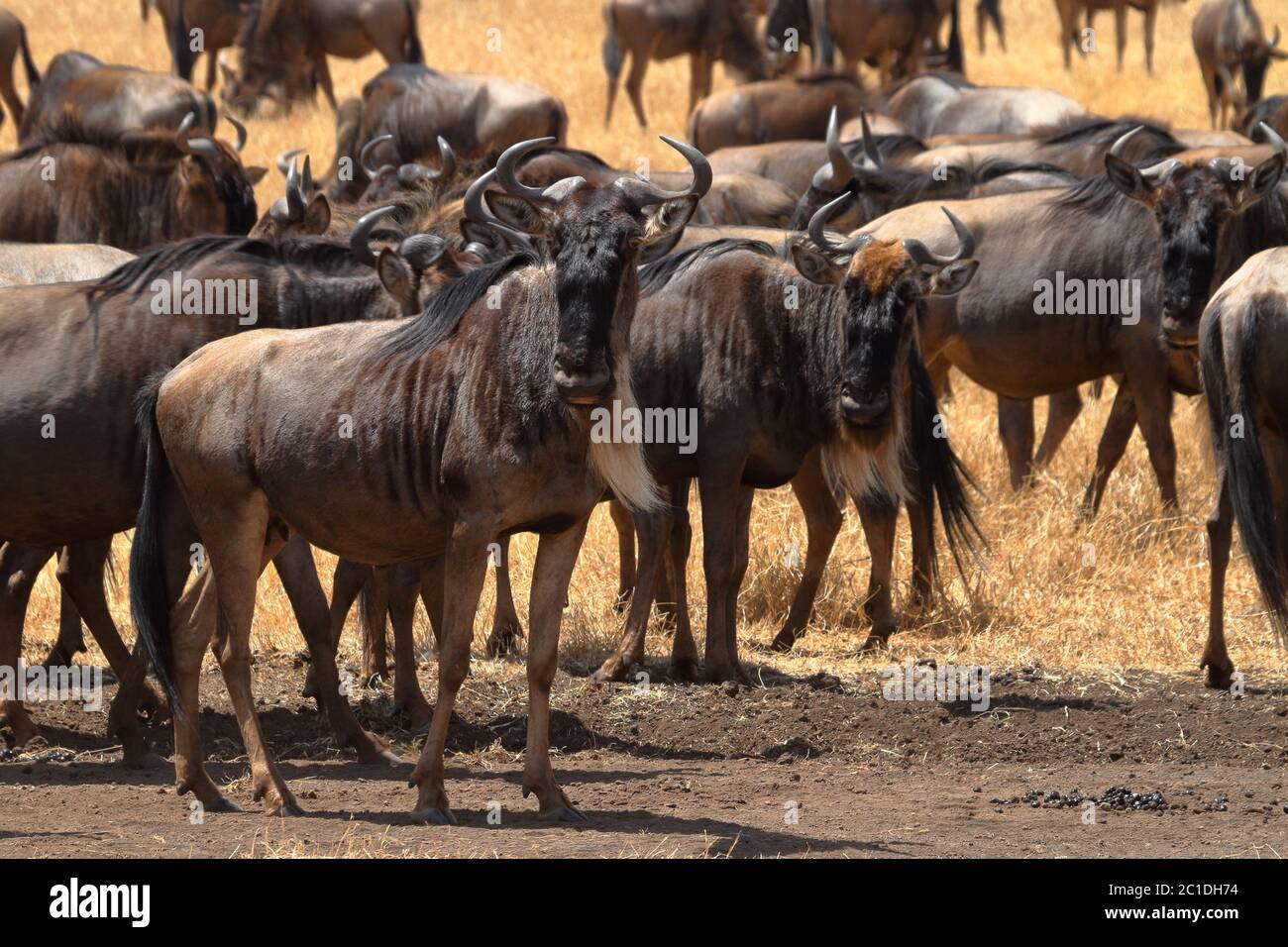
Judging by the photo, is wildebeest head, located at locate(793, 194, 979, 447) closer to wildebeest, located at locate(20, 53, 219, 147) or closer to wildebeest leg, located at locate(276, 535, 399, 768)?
wildebeest leg, located at locate(276, 535, 399, 768)

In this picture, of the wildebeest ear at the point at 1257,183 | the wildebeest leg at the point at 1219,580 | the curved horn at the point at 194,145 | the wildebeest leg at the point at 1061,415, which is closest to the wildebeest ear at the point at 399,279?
the wildebeest leg at the point at 1219,580

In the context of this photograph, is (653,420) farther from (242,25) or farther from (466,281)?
(242,25)

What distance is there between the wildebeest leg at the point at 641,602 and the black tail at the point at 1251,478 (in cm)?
229

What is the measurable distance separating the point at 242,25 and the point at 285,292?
57.7 ft

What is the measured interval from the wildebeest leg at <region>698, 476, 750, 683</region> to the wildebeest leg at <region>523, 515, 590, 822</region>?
2031 millimetres

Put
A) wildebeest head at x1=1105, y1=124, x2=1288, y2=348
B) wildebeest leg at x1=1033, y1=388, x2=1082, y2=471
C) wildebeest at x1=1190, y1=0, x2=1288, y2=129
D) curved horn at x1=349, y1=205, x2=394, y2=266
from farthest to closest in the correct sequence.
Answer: wildebeest at x1=1190, y1=0, x2=1288, y2=129
wildebeest leg at x1=1033, y1=388, x2=1082, y2=471
wildebeest head at x1=1105, y1=124, x2=1288, y2=348
curved horn at x1=349, y1=205, x2=394, y2=266

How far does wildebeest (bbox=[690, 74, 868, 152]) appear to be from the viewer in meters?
19.1

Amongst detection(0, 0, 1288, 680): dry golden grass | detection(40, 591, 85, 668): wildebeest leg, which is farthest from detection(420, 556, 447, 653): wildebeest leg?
detection(40, 591, 85, 668): wildebeest leg

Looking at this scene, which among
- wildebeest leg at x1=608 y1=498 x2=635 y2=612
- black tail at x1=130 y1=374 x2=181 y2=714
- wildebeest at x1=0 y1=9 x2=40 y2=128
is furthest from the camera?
wildebeest at x1=0 y1=9 x2=40 y2=128

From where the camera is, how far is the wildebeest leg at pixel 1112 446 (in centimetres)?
1027

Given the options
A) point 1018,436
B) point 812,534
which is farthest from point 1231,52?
point 812,534

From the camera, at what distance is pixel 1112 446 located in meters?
10.5

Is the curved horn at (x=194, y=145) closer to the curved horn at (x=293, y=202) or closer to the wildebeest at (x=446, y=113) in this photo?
the curved horn at (x=293, y=202)
